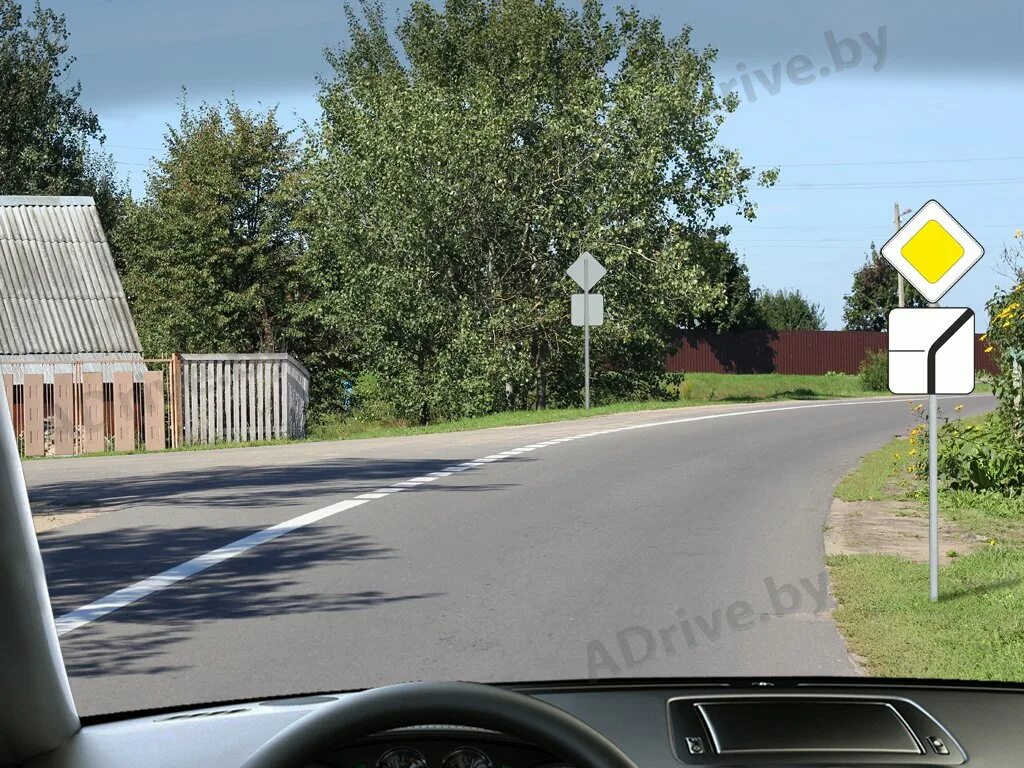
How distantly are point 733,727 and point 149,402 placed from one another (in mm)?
25830

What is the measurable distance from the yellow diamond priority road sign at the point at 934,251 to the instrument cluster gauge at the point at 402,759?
7485mm

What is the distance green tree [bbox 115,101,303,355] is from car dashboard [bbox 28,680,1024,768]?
4117 centimetres

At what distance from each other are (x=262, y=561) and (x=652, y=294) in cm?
2887

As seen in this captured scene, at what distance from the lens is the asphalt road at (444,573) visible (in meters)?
7.04

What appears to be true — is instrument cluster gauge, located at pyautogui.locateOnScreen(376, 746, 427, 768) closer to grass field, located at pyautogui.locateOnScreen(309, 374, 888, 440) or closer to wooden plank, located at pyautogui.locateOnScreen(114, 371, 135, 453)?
grass field, located at pyautogui.locateOnScreen(309, 374, 888, 440)

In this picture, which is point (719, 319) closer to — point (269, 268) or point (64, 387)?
point (269, 268)

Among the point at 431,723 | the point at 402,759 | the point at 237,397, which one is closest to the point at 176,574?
the point at 402,759

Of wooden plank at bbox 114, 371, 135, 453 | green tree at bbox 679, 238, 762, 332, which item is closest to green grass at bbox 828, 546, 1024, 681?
wooden plank at bbox 114, 371, 135, 453

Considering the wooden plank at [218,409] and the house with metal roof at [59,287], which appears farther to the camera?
the house with metal roof at [59,287]

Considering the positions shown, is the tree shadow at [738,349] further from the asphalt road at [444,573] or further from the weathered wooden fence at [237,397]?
the asphalt road at [444,573]

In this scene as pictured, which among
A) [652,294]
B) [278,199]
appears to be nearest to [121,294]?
[278,199]

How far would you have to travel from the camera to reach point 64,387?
26766 mm

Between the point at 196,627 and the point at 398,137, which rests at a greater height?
the point at 398,137

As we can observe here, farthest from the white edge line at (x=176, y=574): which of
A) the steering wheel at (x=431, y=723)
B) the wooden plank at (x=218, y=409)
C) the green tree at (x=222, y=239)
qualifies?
the green tree at (x=222, y=239)
